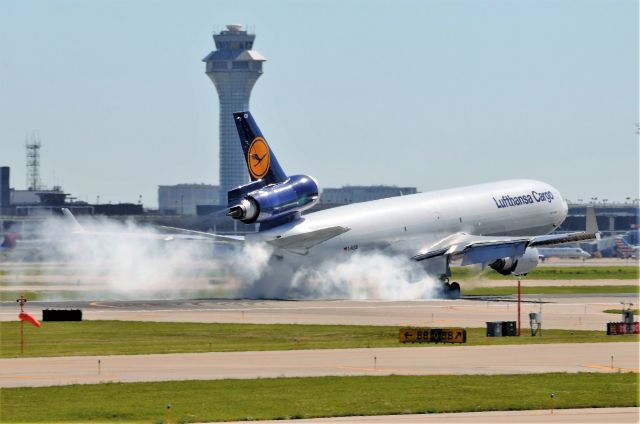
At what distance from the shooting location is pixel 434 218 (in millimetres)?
95812

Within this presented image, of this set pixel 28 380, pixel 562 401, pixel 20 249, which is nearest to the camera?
pixel 562 401

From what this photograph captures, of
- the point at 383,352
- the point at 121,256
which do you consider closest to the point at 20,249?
the point at 121,256

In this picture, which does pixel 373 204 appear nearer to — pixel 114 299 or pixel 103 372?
pixel 114 299

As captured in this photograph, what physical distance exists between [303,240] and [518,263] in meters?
17.8

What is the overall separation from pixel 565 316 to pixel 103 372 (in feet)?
116

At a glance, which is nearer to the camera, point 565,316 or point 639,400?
point 639,400

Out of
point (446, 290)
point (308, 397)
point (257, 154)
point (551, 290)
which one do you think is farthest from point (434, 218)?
point (308, 397)

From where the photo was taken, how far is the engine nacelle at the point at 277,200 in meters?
81.0

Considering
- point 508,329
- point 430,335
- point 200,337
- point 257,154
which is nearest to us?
point 430,335

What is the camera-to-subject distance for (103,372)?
47.5 meters

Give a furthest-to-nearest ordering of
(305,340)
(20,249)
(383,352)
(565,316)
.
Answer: (20,249) → (565,316) → (305,340) → (383,352)

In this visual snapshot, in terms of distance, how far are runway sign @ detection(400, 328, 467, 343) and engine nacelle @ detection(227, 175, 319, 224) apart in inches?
902

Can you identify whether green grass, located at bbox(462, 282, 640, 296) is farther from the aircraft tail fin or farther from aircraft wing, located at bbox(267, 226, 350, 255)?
aircraft wing, located at bbox(267, 226, 350, 255)

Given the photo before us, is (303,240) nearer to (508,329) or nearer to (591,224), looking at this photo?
(591,224)
